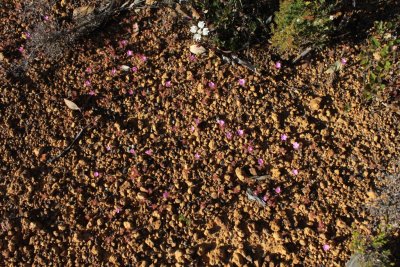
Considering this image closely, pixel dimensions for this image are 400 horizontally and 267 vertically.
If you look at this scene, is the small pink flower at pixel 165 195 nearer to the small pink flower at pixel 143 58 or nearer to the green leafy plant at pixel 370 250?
the small pink flower at pixel 143 58

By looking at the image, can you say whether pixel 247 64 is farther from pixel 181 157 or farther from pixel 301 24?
pixel 181 157

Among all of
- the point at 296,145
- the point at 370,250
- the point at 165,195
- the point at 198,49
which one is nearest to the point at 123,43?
the point at 198,49

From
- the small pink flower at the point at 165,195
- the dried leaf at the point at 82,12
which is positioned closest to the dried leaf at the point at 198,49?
the dried leaf at the point at 82,12

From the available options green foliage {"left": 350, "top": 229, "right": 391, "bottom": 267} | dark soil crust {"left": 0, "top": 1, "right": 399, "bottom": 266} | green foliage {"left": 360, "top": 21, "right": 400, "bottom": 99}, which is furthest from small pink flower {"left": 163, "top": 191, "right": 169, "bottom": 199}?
green foliage {"left": 360, "top": 21, "right": 400, "bottom": 99}

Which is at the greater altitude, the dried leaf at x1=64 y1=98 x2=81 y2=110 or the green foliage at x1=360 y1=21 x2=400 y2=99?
the green foliage at x1=360 y1=21 x2=400 y2=99

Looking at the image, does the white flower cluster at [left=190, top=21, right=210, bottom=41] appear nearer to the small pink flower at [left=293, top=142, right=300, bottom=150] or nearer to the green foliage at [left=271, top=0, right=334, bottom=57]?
the green foliage at [left=271, top=0, right=334, bottom=57]
